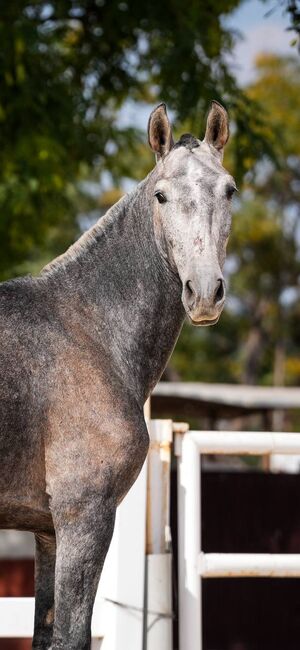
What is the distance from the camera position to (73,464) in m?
3.37

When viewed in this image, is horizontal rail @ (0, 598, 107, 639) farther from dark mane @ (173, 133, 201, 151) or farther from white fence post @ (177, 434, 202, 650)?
dark mane @ (173, 133, 201, 151)

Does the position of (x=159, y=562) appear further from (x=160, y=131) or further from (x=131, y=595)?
(x=160, y=131)

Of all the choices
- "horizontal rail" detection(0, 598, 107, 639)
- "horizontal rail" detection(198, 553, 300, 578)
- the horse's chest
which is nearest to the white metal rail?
"horizontal rail" detection(198, 553, 300, 578)

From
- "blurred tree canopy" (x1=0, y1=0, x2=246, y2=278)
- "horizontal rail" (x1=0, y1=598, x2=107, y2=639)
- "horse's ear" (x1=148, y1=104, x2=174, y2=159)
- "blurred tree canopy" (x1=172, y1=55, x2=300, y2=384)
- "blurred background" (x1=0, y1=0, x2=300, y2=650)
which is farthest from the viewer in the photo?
"blurred tree canopy" (x1=172, y1=55, x2=300, y2=384)

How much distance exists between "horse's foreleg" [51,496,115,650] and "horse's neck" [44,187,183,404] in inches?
22.9

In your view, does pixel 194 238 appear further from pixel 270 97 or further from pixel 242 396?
pixel 270 97

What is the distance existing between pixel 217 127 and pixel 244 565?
6.56 ft

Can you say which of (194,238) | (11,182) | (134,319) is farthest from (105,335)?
(11,182)

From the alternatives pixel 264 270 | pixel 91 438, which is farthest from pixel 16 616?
pixel 264 270

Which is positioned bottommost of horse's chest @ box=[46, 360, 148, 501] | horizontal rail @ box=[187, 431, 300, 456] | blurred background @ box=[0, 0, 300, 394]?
horse's chest @ box=[46, 360, 148, 501]

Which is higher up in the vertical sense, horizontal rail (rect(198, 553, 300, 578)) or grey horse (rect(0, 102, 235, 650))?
grey horse (rect(0, 102, 235, 650))

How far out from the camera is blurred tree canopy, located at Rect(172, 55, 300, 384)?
35.3m

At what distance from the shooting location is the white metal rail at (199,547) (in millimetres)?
4328

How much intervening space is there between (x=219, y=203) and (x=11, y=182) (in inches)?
290
